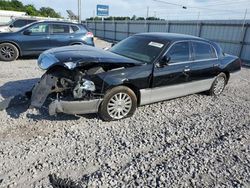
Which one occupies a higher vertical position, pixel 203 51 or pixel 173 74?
pixel 203 51

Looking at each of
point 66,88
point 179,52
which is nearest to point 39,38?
point 66,88

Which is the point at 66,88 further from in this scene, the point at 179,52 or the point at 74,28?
the point at 74,28

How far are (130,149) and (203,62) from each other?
3.18 m

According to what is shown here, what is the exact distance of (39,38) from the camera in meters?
9.66

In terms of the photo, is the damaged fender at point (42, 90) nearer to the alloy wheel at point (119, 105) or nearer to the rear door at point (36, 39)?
the alloy wheel at point (119, 105)

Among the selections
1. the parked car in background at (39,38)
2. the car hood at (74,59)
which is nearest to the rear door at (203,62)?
the car hood at (74,59)

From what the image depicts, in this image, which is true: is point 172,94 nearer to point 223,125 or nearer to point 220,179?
point 223,125

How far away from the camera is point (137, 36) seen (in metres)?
5.76

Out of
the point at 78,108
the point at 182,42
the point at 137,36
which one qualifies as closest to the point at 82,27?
the point at 137,36

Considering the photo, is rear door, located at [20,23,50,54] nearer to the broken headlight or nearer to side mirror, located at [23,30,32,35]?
side mirror, located at [23,30,32,35]

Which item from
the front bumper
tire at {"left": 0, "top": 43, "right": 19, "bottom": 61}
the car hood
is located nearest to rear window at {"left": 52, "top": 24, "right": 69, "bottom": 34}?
tire at {"left": 0, "top": 43, "right": 19, "bottom": 61}

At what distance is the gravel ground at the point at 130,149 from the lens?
299 centimetres

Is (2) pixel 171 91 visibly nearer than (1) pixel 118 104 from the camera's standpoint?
No

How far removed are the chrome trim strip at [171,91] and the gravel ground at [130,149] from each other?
318 millimetres
